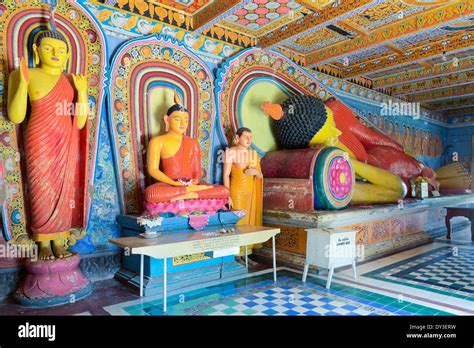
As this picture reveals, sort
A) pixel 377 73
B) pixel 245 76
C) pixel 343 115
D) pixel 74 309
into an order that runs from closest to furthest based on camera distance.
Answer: pixel 74 309 → pixel 245 76 → pixel 343 115 → pixel 377 73

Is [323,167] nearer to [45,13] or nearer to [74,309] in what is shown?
[74,309]

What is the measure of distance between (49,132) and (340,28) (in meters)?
4.33

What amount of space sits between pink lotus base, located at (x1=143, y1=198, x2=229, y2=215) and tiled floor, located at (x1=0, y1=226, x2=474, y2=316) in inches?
33.8

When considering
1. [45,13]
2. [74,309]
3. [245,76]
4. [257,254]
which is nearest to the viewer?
[74,309]

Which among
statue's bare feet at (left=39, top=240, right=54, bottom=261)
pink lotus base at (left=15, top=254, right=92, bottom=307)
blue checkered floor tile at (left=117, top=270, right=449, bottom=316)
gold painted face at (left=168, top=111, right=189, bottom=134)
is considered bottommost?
blue checkered floor tile at (left=117, top=270, right=449, bottom=316)

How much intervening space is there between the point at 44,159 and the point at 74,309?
143 centimetres

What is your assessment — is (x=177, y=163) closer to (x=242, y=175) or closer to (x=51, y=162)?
(x=242, y=175)

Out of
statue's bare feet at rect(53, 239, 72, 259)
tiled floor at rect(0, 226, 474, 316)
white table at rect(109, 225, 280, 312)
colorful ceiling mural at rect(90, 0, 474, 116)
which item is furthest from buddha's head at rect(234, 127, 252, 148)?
statue's bare feet at rect(53, 239, 72, 259)

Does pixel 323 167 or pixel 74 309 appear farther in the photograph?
pixel 323 167

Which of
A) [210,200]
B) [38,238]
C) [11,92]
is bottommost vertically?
[38,238]

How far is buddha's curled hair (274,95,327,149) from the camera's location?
5.82 meters

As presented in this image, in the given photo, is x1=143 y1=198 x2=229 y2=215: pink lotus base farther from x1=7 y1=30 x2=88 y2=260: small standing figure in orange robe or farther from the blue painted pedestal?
x1=7 y1=30 x2=88 y2=260: small standing figure in orange robe

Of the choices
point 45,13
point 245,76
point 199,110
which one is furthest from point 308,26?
point 45,13

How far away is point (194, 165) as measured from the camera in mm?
4680
